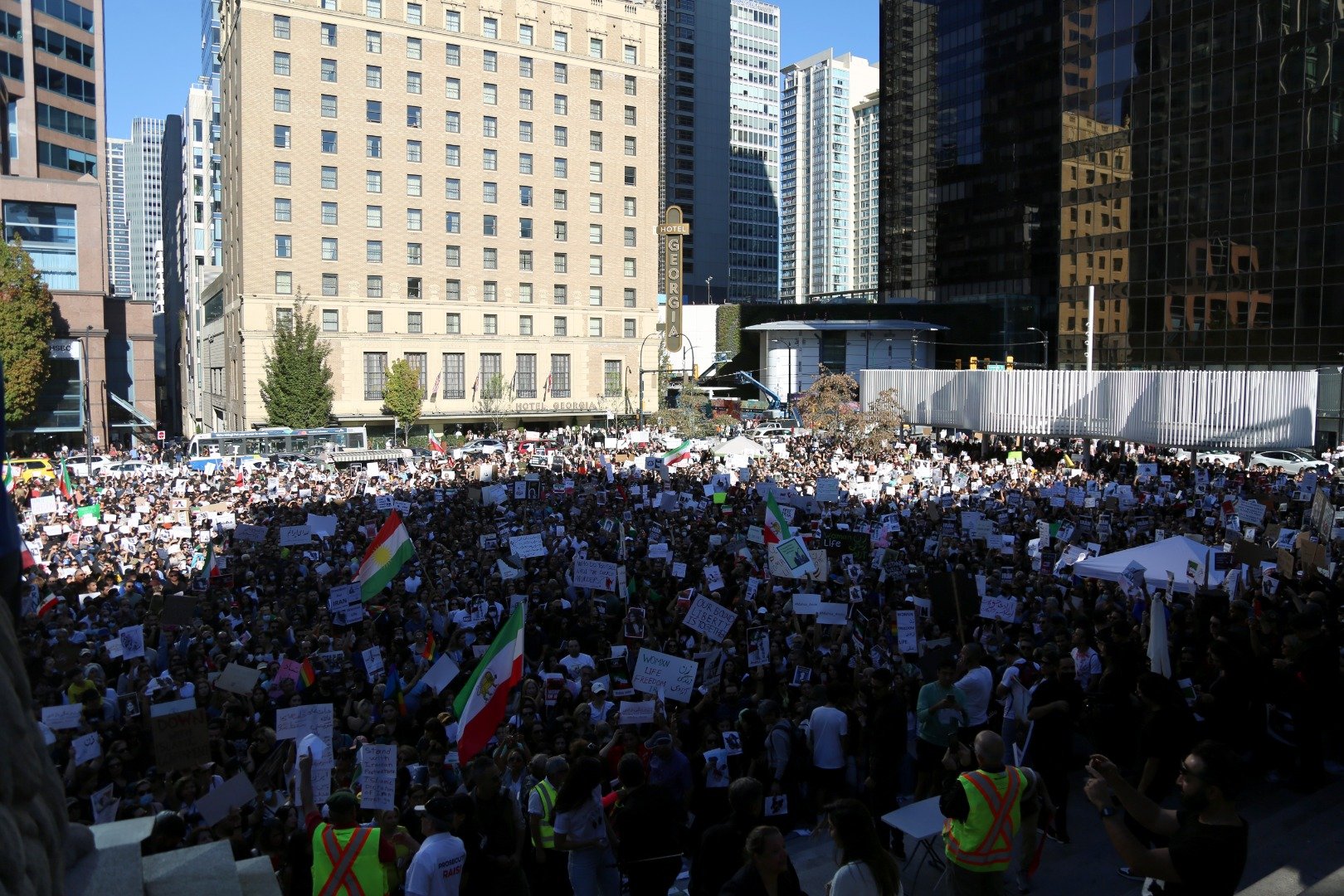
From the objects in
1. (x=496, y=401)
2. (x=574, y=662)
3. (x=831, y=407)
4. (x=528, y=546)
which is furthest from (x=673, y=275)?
(x=574, y=662)

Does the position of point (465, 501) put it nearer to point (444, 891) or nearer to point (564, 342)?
point (444, 891)

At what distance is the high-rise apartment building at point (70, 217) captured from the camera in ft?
187

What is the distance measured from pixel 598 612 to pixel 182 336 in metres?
97.3

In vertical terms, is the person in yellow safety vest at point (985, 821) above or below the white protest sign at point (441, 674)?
above

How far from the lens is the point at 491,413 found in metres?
66.1

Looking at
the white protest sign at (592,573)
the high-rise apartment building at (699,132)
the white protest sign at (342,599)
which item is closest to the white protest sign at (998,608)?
the white protest sign at (592,573)

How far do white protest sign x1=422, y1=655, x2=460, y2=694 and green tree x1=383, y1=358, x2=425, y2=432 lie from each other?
53.1m

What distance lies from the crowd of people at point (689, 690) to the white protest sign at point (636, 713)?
39 mm

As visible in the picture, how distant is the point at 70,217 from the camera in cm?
5850

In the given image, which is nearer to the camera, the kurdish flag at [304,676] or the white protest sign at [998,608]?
the kurdish flag at [304,676]

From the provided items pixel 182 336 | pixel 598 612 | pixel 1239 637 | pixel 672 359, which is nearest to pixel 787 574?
pixel 598 612

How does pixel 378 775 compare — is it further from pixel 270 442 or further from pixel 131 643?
pixel 270 442

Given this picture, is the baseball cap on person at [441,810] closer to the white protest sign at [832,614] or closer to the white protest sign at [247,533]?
the white protest sign at [832,614]

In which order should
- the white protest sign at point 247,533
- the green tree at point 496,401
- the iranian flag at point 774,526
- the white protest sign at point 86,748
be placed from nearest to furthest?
the white protest sign at point 86,748, the iranian flag at point 774,526, the white protest sign at point 247,533, the green tree at point 496,401
